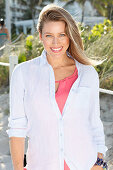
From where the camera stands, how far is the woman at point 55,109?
148 centimetres

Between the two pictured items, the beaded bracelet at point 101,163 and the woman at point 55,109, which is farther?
the beaded bracelet at point 101,163

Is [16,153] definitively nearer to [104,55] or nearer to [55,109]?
[55,109]

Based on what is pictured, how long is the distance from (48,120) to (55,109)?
0.23ft

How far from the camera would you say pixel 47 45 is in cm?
158

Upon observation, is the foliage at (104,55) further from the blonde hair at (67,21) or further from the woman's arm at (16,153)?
the woman's arm at (16,153)

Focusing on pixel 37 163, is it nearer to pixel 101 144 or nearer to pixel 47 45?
pixel 101 144

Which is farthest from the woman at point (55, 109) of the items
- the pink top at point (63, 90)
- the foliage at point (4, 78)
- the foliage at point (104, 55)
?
the foliage at point (4, 78)

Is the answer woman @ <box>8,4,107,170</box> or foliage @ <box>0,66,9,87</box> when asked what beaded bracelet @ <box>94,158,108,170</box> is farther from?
foliage @ <box>0,66,9,87</box>

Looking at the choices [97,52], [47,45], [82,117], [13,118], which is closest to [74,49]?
[47,45]

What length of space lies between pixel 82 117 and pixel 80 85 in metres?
0.19

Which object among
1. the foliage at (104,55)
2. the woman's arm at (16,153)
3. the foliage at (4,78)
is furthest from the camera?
the foliage at (4,78)

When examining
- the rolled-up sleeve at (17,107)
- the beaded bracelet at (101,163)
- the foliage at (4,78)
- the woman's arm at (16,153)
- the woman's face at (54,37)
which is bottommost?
the foliage at (4,78)

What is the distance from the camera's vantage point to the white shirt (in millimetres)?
1478

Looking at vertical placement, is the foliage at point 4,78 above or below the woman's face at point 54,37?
below
